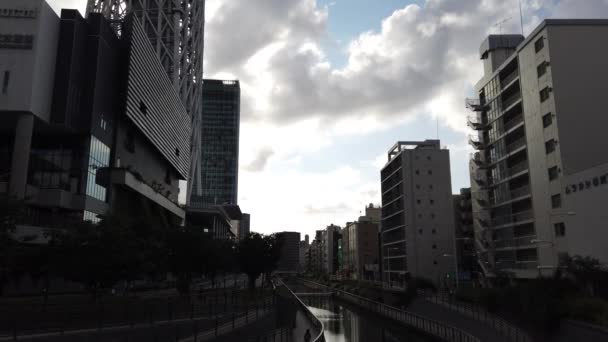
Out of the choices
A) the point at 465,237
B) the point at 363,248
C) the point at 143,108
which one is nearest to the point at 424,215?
the point at 465,237

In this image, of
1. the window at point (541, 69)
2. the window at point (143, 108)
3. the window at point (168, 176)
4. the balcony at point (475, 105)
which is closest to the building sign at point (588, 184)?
the window at point (541, 69)

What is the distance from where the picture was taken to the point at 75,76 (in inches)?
2007

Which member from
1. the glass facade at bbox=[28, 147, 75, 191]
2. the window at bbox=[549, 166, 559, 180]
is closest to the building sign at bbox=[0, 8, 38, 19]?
the glass facade at bbox=[28, 147, 75, 191]

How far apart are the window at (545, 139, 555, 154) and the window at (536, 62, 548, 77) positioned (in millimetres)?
7697

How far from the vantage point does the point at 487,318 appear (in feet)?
121

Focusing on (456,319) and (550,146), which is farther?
(550,146)

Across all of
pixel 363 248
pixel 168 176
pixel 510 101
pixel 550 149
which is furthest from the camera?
pixel 363 248

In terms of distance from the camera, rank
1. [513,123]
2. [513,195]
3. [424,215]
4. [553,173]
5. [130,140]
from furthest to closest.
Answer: [424,215]
[130,140]
[513,123]
[513,195]
[553,173]

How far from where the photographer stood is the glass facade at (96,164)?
53562 mm

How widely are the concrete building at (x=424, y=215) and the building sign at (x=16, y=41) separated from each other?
7322cm

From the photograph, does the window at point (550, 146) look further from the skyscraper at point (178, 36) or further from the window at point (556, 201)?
the skyscraper at point (178, 36)

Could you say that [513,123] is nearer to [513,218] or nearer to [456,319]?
[513,218]

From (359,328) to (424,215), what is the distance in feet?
148

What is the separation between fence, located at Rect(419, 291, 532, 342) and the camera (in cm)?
2992
